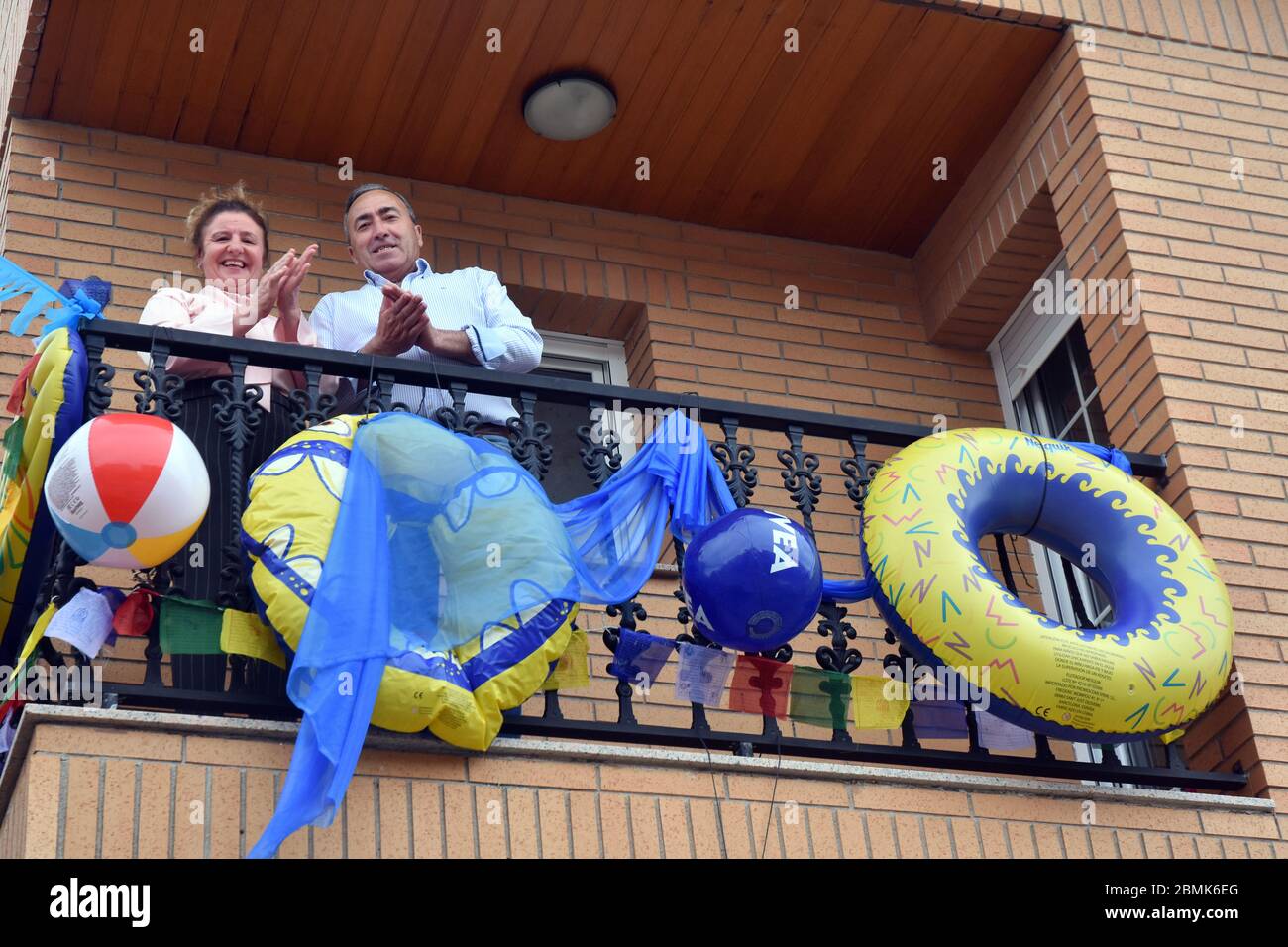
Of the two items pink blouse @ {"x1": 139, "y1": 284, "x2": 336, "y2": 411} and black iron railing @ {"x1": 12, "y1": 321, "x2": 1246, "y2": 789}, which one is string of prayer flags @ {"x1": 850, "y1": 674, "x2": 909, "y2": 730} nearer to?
black iron railing @ {"x1": 12, "y1": 321, "x2": 1246, "y2": 789}

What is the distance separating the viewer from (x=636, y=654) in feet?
17.1

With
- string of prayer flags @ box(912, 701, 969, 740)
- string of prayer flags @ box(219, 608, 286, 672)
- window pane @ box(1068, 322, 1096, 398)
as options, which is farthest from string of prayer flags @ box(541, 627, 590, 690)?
window pane @ box(1068, 322, 1096, 398)

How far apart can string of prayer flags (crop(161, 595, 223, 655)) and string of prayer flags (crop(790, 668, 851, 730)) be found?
5.23ft

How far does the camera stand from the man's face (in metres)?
6.17

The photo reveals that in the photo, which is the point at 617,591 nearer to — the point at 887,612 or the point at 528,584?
the point at 528,584

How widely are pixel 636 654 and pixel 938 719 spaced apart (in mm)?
924

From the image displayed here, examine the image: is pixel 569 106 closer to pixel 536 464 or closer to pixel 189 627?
pixel 536 464

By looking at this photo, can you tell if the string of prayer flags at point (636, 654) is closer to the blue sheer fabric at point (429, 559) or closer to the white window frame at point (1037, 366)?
the blue sheer fabric at point (429, 559)

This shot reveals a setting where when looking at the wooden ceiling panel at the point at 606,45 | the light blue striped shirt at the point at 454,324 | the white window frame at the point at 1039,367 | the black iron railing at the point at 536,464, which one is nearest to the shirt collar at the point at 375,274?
the light blue striped shirt at the point at 454,324

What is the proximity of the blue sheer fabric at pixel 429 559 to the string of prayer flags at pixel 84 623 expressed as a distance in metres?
0.56

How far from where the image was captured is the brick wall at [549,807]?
4398 mm

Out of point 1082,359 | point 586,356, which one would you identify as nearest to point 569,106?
point 586,356

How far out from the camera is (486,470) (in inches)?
195
